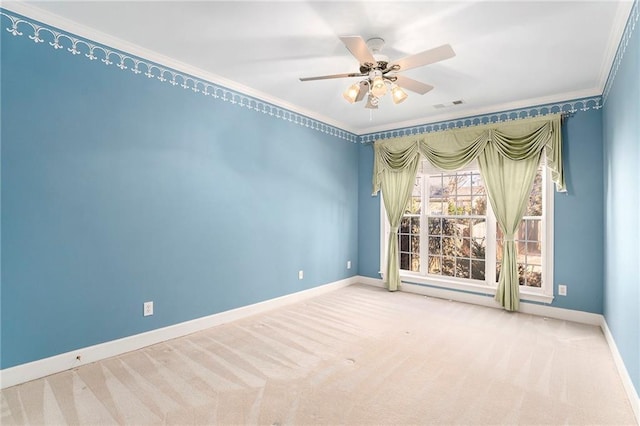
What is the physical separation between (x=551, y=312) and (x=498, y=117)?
2524 mm

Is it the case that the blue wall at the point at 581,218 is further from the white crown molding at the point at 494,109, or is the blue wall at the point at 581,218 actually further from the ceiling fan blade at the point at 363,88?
the ceiling fan blade at the point at 363,88

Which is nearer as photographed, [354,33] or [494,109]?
[354,33]

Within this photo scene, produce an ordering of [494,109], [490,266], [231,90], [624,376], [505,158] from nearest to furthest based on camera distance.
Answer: [624,376]
[231,90]
[505,158]
[494,109]
[490,266]

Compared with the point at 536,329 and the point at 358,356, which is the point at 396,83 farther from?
the point at 536,329

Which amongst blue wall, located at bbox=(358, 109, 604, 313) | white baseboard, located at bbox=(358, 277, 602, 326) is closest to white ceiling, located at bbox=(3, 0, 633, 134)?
blue wall, located at bbox=(358, 109, 604, 313)

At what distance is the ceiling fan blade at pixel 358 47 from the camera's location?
2199mm

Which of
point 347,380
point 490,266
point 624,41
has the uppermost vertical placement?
point 624,41

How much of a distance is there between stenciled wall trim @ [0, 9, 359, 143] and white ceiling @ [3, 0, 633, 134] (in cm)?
6

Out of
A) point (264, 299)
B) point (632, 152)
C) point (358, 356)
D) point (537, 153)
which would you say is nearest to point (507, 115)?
point (537, 153)

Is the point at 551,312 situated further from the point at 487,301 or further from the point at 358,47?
the point at 358,47

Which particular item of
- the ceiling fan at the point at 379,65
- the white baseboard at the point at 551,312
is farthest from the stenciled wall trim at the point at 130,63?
the white baseboard at the point at 551,312

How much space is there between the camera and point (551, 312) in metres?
3.95

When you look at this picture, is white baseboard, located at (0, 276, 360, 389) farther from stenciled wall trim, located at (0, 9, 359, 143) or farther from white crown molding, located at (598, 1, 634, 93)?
white crown molding, located at (598, 1, 634, 93)

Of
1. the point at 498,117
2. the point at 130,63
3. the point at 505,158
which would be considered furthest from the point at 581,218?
the point at 130,63
